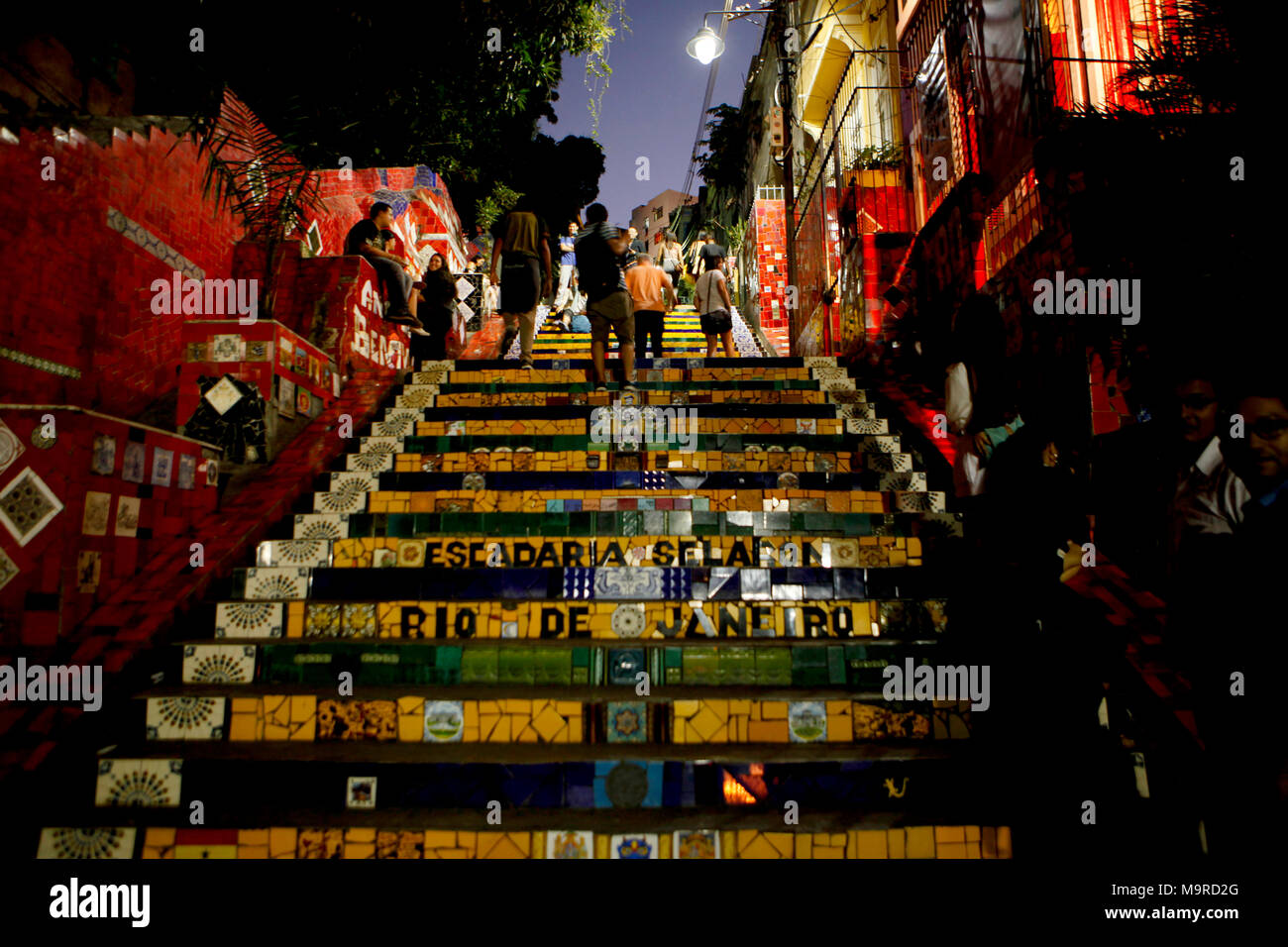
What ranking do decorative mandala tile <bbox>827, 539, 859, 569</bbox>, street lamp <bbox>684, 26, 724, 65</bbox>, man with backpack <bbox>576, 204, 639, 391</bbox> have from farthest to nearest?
street lamp <bbox>684, 26, 724, 65</bbox>
man with backpack <bbox>576, 204, 639, 391</bbox>
decorative mandala tile <bbox>827, 539, 859, 569</bbox>

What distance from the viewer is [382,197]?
32.1 ft

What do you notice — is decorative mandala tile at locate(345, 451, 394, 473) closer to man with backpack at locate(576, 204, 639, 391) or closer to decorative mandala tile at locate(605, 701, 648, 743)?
man with backpack at locate(576, 204, 639, 391)

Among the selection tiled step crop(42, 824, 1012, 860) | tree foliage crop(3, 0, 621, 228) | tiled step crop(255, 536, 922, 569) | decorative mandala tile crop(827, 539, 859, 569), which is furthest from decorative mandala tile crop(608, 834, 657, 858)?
tree foliage crop(3, 0, 621, 228)

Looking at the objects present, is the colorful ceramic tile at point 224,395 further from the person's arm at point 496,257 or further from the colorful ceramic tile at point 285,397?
the person's arm at point 496,257

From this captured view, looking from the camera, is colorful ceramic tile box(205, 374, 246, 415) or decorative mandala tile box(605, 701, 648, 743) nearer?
decorative mandala tile box(605, 701, 648, 743)

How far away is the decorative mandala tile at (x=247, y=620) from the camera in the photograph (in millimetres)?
2965

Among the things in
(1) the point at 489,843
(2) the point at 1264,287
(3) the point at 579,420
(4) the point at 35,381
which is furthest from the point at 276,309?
(2) the point at 1264,287

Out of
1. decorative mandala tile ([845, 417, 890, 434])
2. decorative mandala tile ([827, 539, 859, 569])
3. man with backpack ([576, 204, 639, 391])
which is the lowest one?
decorative mandala tile ([827, 539, 859, 569])

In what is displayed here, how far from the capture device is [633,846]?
225cm

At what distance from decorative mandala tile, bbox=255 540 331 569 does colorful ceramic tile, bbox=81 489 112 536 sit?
628mm

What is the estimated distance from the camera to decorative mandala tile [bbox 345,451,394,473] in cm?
424

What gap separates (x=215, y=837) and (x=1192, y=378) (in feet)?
13.0

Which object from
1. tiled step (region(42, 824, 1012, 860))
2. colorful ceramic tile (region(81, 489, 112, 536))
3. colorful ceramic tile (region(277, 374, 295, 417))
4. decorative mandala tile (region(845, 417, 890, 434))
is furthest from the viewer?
decorative mandala tile (region(845, 417, 890, 434))
